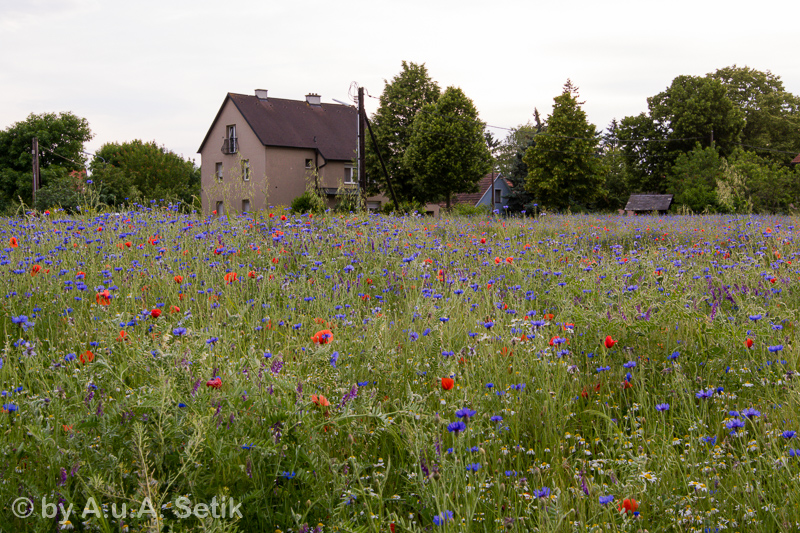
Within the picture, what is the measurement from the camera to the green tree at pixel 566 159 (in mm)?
39656

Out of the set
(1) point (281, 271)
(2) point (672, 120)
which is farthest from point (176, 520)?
(2) point (672, 120)

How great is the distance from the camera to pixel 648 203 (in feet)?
158

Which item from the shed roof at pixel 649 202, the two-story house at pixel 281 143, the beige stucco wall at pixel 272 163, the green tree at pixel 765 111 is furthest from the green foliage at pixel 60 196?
the green tree at pixel 765 111

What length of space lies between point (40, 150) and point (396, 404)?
67.1 m

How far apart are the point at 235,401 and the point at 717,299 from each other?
3.55 meters

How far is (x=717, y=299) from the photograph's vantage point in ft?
13.3

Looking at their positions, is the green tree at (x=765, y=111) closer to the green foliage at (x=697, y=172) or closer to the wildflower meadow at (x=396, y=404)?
the green foliage at (x=697, y=172)

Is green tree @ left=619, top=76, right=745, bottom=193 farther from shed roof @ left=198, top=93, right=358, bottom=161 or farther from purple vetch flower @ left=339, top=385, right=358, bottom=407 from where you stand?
purple vetch flower @ left=339, top=385, right=358, bottom=407

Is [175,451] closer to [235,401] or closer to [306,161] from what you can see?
[235,401]

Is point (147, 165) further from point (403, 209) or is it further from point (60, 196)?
point (403, 209)

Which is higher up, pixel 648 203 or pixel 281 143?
pixel 281 143

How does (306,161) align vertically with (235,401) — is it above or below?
above

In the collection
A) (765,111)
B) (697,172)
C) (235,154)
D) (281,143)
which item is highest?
(765,111)

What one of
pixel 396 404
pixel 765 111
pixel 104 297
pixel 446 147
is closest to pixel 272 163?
pixel 446 147
